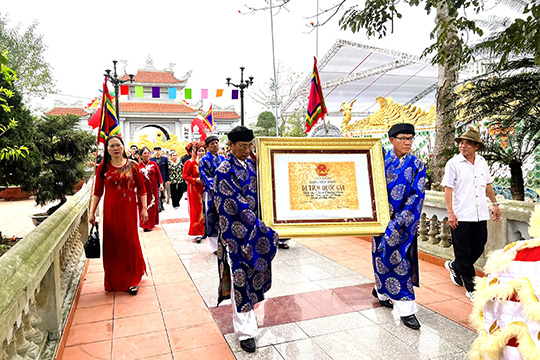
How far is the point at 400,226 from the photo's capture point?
2.91 metres

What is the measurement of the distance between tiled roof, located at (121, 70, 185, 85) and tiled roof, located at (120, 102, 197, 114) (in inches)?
103

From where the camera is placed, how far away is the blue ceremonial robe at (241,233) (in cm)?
267

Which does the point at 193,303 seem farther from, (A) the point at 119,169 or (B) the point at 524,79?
(B) the point at 524,79

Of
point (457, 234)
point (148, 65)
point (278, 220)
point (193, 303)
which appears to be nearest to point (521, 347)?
point (278, 220)

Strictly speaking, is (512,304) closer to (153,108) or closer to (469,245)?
(469,245)

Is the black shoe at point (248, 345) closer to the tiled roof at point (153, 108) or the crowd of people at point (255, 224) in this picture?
the crowd of people at point (255, 224)

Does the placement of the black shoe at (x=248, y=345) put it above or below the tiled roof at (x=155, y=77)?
below

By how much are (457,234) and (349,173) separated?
1431 mm

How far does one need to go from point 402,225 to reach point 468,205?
101 centimetres

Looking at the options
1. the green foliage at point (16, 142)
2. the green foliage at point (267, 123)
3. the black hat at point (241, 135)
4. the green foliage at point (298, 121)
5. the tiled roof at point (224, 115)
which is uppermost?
the tiled roof at point (224, 115)

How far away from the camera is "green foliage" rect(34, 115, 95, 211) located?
6773mm

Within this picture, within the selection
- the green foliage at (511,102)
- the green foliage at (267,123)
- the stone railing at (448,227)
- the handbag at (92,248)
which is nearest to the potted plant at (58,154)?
the handbag at (92,248)

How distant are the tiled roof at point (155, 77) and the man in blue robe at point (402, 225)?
108 ft

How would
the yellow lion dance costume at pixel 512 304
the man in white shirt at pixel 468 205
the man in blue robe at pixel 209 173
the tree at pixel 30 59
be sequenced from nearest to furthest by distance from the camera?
1. the yellow lion dance costume at pixel 512 304
2. the man in white shirt at pixel 468 205
3. the man in blue robe at pixel 209 173
4. the tree at pixel 30 59
